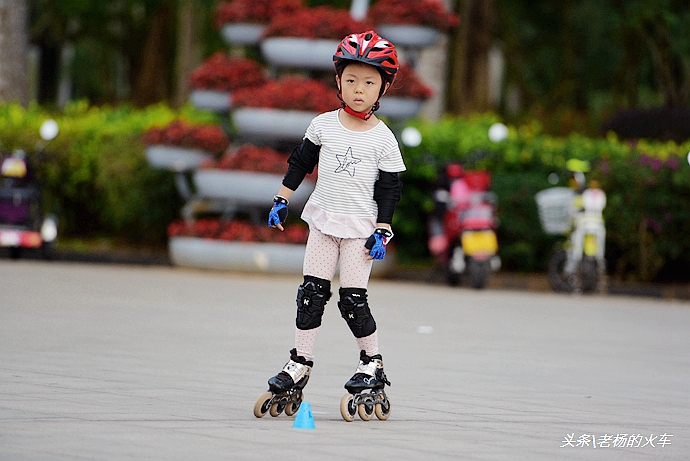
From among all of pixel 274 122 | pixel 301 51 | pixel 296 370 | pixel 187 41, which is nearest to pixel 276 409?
pixel 296 370

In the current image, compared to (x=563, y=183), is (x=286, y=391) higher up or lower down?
lower down

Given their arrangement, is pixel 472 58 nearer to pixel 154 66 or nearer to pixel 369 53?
pixel 154 66

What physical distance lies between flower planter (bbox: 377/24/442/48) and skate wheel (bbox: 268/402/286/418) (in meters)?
10.0

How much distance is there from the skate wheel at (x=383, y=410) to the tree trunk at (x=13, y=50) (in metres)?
15.1

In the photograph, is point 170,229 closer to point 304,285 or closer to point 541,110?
point 304,285

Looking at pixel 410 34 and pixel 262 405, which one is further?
pixel 410 34

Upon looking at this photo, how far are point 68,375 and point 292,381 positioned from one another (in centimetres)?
148

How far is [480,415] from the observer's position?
606cm

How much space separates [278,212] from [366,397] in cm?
94

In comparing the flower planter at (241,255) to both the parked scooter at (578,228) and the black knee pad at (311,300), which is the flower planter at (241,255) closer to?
the parked scooter at (578,228)

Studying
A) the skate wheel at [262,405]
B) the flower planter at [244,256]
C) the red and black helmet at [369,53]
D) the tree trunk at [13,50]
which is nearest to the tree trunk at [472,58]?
the tree trunk at [13,50]

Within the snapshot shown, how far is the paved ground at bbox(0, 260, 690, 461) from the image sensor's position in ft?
17.0

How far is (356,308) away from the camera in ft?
19.4

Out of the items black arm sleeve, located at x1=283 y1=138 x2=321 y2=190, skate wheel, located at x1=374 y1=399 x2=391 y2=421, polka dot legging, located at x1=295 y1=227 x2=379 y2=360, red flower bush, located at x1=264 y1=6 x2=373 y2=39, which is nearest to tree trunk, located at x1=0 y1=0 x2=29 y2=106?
red flower bush, located at x1=264 y1=6 x2=373 y2=39
